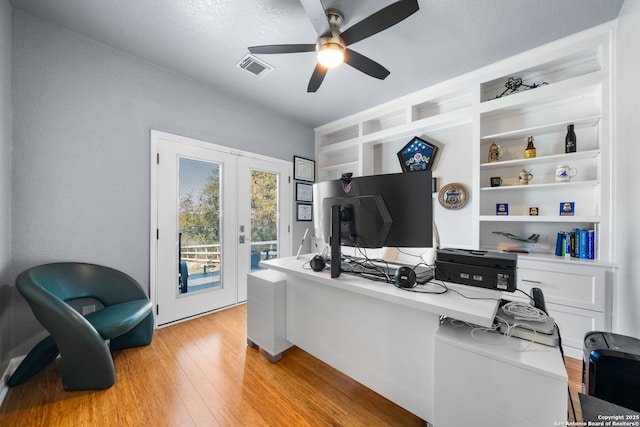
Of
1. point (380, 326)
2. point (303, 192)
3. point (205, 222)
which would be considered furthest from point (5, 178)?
point (303, 192)

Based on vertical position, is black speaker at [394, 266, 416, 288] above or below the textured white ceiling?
below

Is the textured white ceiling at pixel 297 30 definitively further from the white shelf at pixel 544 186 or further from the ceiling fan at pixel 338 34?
the white shelf at pixel 544 186

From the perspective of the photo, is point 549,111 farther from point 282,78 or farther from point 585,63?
point 282,78

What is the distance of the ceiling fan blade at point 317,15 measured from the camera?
1.54 metres

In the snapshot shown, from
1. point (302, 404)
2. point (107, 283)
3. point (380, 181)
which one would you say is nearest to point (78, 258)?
point (107, 283)

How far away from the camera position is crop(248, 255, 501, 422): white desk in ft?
3.70

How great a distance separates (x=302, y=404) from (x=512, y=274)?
1414 mm

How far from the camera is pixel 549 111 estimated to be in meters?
2.47

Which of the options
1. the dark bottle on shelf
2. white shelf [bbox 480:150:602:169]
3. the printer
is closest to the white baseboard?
the printer

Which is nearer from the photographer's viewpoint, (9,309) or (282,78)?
(9,309)

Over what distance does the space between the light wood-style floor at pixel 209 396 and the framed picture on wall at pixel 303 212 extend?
2202 mm

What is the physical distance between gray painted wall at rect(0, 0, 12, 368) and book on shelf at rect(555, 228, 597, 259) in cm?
452

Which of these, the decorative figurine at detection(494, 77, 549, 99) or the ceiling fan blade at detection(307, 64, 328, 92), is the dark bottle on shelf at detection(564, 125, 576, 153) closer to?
the decorative figurine at detection(494, 77, 549, 99)

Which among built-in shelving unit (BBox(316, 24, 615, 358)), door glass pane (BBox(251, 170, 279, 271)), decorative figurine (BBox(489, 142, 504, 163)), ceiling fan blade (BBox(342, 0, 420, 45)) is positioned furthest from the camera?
door glass pane (BBox(251, 170, 279, 271))
